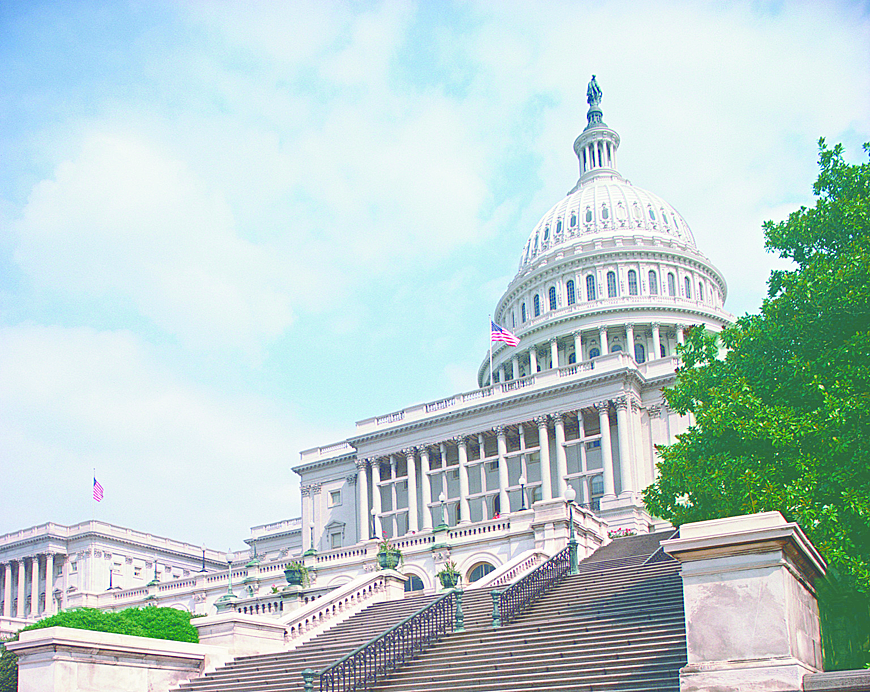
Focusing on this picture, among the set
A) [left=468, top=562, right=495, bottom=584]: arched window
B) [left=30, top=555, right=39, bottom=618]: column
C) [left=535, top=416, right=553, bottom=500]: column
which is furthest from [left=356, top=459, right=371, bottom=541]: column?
[left=30, top=555, right=39, bottom=618]: column

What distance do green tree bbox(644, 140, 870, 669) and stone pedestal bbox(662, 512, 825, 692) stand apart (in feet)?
18.6

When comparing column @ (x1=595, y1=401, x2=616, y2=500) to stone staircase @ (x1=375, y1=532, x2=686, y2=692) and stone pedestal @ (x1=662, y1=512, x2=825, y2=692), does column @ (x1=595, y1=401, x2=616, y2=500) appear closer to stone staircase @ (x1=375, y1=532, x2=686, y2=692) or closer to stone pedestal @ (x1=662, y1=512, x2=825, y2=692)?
stone staircase @ (x1=375, y1=532, x2=686, y2=692)

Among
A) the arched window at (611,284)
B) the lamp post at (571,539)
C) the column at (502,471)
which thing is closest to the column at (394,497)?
the column at (502,471)

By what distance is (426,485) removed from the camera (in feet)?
241

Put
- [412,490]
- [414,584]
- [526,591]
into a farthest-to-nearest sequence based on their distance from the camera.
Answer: [412,490], [414,584], [526,591]

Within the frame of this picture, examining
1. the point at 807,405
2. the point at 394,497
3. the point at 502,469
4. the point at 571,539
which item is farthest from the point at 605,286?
the point at 807,405

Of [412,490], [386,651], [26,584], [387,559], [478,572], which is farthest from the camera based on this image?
[26,584]

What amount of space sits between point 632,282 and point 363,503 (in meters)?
37.7

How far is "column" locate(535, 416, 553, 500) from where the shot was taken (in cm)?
6756

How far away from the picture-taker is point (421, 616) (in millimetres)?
21406

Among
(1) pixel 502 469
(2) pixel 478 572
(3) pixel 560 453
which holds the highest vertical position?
(3) pixel 560 453

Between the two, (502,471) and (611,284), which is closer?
(502,471)

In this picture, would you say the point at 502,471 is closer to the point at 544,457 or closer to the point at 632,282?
the point at 544,457

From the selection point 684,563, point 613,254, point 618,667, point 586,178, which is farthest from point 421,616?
point 586,178
